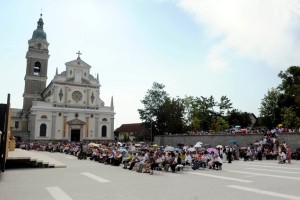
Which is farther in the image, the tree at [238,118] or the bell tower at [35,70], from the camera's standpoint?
the tree at [238,118]

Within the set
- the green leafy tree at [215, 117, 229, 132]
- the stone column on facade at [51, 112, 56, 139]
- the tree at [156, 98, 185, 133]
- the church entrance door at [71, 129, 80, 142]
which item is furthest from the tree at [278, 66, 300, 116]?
the stone column on facade at [51, 112, 56, 139]

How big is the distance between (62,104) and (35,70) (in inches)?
489

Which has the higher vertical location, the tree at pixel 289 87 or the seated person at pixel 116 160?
the tree at pixel 289 87

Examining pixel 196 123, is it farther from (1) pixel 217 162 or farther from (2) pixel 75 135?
(1) pixel 217 162

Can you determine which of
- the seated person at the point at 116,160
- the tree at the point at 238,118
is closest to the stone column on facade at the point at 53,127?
the seated person at the point at 116,160

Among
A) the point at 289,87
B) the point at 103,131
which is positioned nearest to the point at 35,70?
the point at 103,131

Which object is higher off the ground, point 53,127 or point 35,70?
point 35,70

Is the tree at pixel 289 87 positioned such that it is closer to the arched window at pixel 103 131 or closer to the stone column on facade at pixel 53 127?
the arched window at pixel 103 131

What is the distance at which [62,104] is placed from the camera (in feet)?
165

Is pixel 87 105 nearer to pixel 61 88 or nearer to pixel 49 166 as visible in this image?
pixel 61 88

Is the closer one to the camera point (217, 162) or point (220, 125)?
point (217, 162)

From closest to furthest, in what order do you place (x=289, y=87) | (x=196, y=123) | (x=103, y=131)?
(x=289, y=87) → (x=196, y=123) → (x=103, y=131)

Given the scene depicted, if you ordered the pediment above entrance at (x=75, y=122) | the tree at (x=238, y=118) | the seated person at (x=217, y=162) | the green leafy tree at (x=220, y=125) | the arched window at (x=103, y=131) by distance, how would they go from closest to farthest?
the seated person at (x=217, y=162), the pediment above entrance at (x=75, y=122), the green leafy tree at (x=220, y=125), the arched window at (x=103, y=131), the tree at (x=238, y=118)

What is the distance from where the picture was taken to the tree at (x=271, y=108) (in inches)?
1805
